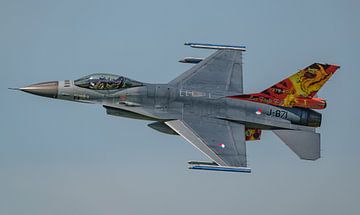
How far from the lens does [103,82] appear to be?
45.3 meters

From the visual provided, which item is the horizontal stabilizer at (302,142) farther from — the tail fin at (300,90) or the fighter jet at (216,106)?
the tail fin at (300,90)

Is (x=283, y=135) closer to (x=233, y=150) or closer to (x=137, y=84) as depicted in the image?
(x=233, y=150)

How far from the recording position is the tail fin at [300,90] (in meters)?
46.3

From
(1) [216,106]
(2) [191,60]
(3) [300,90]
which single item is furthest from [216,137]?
(2) [191,60]

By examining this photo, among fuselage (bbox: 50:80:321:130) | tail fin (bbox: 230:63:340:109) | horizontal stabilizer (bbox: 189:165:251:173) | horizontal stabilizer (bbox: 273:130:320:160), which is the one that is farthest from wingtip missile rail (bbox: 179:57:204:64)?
horizontal stabilizer (bbox: 189:165:251:173)

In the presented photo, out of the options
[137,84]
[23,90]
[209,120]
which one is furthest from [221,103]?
[23,90]

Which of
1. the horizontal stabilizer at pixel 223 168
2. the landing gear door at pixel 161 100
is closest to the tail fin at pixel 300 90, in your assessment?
the landing gear door at pixel 161 100

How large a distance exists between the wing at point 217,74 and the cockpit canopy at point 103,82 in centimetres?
282

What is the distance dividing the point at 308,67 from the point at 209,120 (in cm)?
606

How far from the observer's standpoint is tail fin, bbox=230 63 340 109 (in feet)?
152

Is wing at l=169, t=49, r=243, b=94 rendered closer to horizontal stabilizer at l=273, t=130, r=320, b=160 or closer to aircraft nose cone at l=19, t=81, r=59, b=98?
horizontal stabilizer at l=273, t=130, r=320, b=160

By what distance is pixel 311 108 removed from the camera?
1825 inches

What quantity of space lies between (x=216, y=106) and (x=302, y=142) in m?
4.77

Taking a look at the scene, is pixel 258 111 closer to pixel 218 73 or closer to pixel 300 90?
pixel 300 90
